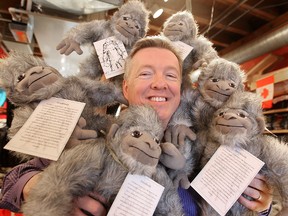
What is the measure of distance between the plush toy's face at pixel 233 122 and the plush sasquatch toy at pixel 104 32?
1.94ft

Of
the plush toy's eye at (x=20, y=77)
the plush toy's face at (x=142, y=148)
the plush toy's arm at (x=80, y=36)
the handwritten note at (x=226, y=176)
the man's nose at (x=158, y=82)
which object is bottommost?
the handwritten note at (x=226, y=176)

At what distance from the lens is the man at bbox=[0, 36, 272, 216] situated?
829mm

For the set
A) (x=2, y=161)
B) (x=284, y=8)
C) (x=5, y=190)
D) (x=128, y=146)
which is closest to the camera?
(x=128, y=146)

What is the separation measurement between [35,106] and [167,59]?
0.52 m

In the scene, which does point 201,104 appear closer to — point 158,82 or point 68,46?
point 158,82

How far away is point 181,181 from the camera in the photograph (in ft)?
2.95

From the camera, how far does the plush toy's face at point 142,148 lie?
0.71m

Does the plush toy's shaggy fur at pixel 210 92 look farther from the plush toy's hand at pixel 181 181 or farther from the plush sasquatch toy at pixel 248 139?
the plush toy's hand at pixel 181 181

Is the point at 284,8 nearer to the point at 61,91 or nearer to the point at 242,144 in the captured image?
the point at 242,144

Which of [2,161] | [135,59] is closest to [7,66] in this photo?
[135,59]

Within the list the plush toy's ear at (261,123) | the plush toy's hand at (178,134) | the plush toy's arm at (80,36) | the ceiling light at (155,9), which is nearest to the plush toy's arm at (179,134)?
the plush toy's hand at (178,134)

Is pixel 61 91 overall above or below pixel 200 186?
above

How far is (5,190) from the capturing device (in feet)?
2.77

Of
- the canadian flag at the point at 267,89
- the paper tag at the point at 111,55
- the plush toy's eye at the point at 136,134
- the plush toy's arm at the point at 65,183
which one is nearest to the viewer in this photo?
the plush toy's arm at the point at 65,183
